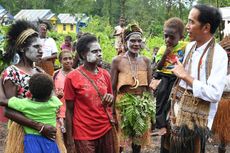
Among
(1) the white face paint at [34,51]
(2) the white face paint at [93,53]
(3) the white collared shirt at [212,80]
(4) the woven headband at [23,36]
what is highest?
(4) the woven headband at [23,36]

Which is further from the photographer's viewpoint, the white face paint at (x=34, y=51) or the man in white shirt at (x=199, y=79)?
the white face paint at (x=34, y=51)

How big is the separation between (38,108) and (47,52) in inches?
204

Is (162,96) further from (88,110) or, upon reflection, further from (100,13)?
(100,13)

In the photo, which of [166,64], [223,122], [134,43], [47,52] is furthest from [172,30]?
[47,52]

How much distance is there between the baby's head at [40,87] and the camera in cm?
379

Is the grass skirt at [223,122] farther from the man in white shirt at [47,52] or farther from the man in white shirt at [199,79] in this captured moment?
the man in white shirt at [47,52]

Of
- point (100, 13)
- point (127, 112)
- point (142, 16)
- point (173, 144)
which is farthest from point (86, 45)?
point (100, 13)

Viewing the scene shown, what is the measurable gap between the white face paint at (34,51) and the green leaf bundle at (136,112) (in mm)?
2170

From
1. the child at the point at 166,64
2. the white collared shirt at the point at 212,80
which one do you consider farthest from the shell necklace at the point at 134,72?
the white collared shirt at the point at 212,80

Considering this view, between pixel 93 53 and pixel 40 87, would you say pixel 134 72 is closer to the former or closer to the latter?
pixel 93 53

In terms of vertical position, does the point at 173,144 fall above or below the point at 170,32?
below

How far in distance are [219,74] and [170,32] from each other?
1562 mm

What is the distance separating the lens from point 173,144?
4.24 m

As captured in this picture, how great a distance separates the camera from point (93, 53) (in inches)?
179
